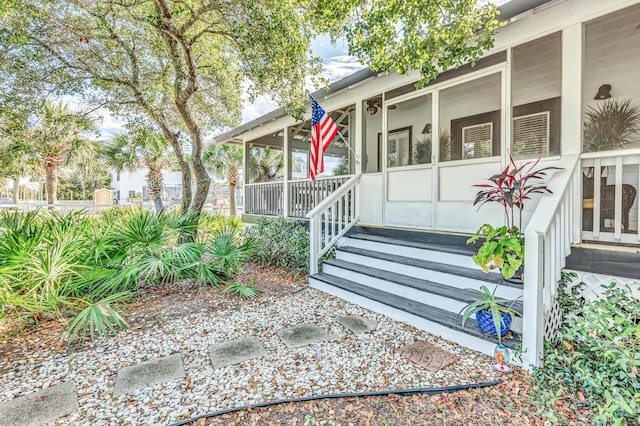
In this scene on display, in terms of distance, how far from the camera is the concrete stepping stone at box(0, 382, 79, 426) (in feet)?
6.81

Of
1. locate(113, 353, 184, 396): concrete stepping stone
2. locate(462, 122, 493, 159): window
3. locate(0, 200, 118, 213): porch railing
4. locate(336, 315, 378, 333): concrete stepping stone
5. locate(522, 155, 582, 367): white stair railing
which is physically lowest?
locate(113, 353, 184, 396): concrete stepping stone

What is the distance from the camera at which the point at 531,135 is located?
418cm

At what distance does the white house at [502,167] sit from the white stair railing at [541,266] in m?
0.01

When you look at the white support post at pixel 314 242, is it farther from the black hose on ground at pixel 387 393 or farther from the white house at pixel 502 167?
the black hose on ground at pixel 387 393

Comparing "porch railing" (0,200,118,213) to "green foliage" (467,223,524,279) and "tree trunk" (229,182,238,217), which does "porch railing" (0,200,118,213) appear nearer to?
"green foliage" (467,223,524,279)

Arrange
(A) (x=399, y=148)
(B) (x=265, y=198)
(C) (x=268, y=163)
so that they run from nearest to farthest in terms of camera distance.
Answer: (A) (x=399, y=148)
(B) (x=265, y=198)
(C) (x=268, y=163)

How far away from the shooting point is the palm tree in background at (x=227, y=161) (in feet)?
57.2

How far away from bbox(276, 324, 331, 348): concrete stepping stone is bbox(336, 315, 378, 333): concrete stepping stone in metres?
0.32

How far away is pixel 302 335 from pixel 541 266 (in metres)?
2.43

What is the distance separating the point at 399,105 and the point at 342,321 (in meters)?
3.99

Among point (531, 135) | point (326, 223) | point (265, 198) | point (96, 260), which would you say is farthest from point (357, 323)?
point (265, 198)

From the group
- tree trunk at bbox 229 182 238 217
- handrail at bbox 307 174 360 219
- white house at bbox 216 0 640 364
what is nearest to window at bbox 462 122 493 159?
white house at bbox 216 0 640 364

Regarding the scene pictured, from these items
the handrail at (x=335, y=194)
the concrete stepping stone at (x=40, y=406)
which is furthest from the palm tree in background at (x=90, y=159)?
the concrete stepping stone at (x=40, y=406)

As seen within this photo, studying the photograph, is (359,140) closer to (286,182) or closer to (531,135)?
(286,182)
